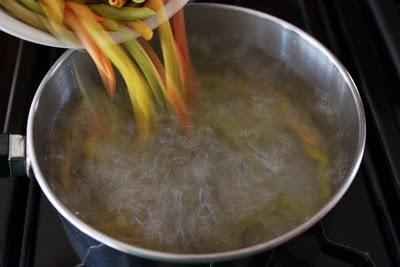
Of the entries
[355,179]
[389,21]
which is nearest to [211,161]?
[355,179]

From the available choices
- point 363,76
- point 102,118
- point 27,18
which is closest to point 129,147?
point 102,118

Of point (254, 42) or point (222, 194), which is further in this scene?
point (254, 42)

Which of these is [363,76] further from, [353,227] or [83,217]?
[83,217]

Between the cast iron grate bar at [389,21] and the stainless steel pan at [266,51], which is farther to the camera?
the cast iron grate bar at [389,21]

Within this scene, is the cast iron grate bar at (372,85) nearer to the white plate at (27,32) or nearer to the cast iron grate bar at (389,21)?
the cast iron grate bar at (389,21)

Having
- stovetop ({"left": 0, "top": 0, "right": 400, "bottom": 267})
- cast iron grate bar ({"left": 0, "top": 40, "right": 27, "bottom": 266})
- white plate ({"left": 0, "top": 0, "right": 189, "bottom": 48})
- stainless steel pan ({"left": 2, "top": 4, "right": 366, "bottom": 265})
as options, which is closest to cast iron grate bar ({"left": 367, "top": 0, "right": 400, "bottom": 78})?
stovetop ({"left": 0, "top": 0, "right": 400, "bottom": 267})

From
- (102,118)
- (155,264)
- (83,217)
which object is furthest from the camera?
(102,118)

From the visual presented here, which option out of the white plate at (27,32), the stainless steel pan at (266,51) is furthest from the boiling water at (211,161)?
the white plate at (27,32)
